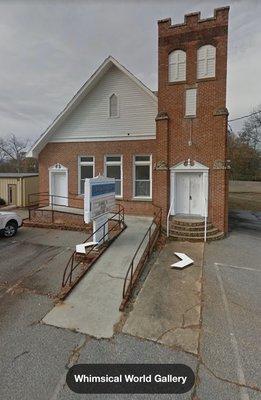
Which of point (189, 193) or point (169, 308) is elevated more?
point (189, 193)

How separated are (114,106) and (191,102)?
14.6 feet

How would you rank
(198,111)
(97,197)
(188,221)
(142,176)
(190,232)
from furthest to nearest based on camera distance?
1. (142,176)
2. (198,111)
3. (188,221)
4. (190,232)
5. (97,197)

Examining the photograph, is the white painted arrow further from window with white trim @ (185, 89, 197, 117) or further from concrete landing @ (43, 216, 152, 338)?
window with white trim @ (185, 89, 197, 117)

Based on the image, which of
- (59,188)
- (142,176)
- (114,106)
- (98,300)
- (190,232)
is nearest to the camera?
(98,300)

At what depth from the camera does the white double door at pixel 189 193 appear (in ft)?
40.6

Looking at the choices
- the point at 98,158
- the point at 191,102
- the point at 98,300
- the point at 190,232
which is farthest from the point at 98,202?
the point at 191,102

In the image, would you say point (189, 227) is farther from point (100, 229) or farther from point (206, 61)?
point (206, 61)

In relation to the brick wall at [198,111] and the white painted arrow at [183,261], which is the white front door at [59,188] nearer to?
the brick wall at [198,111]

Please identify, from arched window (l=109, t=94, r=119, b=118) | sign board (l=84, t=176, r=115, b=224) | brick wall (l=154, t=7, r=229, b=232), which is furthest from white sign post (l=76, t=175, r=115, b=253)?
arched window (l=109, t=94, r=119, b=118)

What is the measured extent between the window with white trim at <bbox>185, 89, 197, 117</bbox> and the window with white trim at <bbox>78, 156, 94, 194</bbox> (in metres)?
6.08

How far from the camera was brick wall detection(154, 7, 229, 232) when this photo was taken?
37.6 feet

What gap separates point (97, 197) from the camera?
860 centimetres

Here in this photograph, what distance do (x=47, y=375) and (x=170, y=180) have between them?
32.4 ft

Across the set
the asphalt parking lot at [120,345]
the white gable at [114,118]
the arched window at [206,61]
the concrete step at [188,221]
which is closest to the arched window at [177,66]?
the arched window at [206,61]
